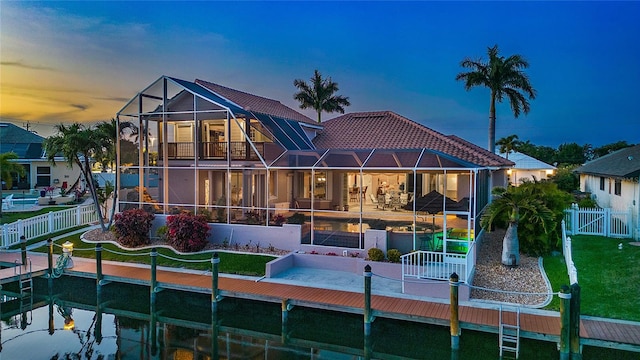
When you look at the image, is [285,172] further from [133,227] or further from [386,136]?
[133,227]

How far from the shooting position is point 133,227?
56.3 feet

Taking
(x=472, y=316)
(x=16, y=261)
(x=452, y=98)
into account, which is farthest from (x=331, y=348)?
(x=452, y=98)

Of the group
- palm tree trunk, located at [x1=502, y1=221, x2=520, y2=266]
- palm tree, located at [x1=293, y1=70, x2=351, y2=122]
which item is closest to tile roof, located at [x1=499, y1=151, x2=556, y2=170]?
palm tree, located at [x1=293, y1=70, x2=351, y2=122]

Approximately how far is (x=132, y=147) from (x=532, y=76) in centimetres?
2946

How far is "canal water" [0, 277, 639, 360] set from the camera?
988cm

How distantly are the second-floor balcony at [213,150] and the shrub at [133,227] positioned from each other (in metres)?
3.66

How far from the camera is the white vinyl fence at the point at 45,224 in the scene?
18.4 m

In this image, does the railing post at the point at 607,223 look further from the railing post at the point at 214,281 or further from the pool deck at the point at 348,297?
the railing post at the point at 214,281

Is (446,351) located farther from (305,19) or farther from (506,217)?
(305,19)

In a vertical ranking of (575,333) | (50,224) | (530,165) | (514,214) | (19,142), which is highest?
(19,142)

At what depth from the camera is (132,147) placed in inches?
767

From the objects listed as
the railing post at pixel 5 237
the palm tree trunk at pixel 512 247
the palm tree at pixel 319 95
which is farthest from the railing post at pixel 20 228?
the palm tree at pixel 319 95

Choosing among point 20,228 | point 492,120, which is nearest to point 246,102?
point 20,228

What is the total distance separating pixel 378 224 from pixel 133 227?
33.9ft
